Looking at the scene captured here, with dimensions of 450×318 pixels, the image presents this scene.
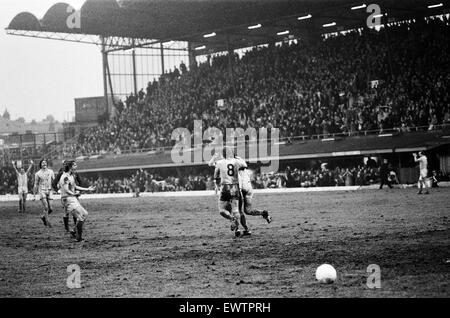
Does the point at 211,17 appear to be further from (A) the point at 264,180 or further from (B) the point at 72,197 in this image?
(B) the point at 72,197

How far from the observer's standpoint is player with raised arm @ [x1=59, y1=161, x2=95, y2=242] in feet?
52.4

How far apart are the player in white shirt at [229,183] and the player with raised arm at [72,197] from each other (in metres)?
3.31

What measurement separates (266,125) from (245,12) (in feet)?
29.8

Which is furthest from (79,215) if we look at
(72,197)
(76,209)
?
(72,197)

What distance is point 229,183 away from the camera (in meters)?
15.2

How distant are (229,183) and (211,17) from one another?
35250 millimetres

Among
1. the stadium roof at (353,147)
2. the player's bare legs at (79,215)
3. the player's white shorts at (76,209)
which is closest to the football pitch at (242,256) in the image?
the player's bare legs at (79,215)

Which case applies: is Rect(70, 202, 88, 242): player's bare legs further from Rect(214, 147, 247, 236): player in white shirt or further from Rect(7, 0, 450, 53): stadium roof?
Rect(7, 0, 450, 53): stadium roof

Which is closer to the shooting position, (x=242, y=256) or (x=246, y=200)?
(x=242, y=256)

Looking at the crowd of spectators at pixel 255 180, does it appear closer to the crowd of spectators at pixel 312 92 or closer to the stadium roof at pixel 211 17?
the crowd of spectators at pixel 312 92

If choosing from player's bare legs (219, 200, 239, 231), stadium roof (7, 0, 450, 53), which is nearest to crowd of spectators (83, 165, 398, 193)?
stadium roof (7, 0, 450, 53)

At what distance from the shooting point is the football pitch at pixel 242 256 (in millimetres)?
9023
